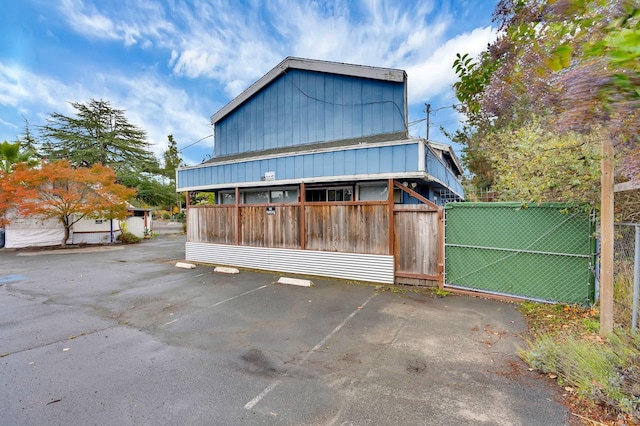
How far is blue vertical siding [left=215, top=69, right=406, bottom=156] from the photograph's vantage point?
8859 mm

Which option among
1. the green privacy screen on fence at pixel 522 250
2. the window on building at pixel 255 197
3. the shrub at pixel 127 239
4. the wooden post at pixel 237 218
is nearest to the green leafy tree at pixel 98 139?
the shrub at pixel 127 239

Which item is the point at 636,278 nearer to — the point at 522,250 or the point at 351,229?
the point at 522,250

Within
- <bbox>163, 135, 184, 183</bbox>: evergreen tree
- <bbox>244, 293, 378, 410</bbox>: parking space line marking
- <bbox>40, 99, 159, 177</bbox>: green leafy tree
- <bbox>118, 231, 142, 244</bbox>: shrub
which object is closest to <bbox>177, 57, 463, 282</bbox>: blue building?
<bbox>244, 293, 378, 410</bbox>: parking space line marking

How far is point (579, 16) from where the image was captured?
6.43 ft

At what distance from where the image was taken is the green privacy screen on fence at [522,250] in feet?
16.8

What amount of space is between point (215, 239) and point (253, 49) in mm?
9316

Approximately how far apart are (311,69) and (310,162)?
419cm

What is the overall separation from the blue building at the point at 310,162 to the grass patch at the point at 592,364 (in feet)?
11.6

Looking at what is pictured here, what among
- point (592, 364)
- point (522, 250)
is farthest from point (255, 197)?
point (592, 364)

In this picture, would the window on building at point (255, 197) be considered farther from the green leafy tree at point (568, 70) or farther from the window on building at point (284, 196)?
the green leafy tree at point (568, 70)

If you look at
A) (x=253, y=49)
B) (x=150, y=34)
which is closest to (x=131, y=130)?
(x=150, y=34)

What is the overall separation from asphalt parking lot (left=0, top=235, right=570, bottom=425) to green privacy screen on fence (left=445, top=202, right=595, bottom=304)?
0.70 m

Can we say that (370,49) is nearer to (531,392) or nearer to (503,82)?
(503,82)

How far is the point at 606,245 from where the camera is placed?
3719 mm
